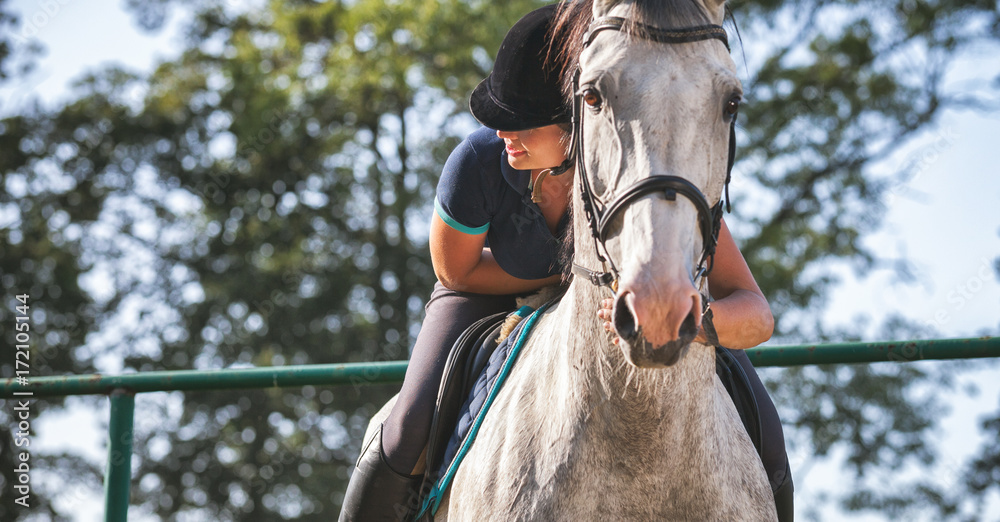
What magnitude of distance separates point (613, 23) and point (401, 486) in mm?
1721

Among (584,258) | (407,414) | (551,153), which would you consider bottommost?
(407,414)

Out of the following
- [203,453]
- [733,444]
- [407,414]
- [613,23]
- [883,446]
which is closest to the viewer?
[613,23]

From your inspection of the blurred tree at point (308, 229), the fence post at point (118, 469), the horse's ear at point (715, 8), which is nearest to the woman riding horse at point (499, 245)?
the horse's ear at point (715, 8)

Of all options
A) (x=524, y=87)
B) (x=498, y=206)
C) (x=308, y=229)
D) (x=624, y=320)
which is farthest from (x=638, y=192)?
(x=308, y=229)

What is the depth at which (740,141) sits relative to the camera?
17.1m

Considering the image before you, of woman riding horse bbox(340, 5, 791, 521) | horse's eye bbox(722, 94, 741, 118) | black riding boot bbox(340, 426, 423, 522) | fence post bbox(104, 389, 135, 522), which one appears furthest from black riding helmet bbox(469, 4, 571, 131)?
fence post bbox(104, 389, 135, 522)

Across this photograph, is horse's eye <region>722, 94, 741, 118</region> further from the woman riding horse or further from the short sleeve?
the short sleeve

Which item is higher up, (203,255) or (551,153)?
(551,153)

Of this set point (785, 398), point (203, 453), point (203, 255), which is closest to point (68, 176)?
point (203, 255)

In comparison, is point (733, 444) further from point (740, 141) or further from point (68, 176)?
point (68, 176)

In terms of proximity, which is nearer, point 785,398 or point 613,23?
point 613,23

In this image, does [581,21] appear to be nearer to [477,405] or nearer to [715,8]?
[715,8]

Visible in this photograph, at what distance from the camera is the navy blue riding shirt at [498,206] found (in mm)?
2768

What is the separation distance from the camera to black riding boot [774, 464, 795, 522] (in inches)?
110
